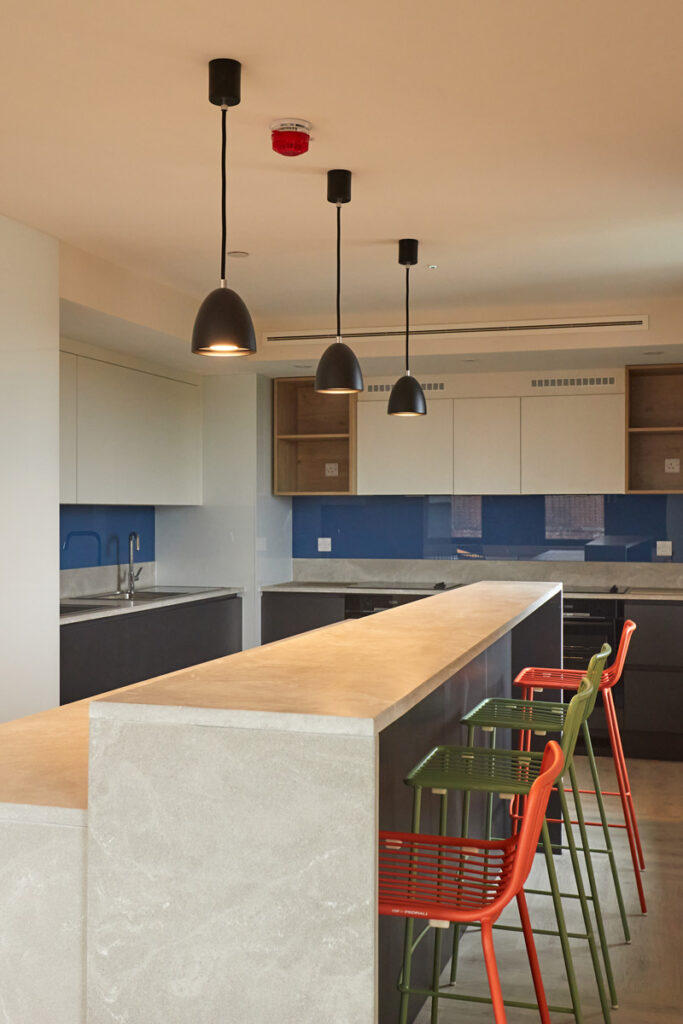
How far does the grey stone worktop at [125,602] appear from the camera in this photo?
499 centimetres

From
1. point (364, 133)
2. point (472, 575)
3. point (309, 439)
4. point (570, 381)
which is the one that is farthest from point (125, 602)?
point (364, 133)

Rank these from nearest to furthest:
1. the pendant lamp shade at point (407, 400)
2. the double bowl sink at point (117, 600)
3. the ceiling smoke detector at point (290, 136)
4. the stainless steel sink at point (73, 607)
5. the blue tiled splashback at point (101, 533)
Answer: the ceiling smoke detector at point (290, 136) < the pendant lamp shade at point (407, 400) < the stainless steel sink at point (73, 607) < the double bowl sink at point (117, 600) < the blue tiled splashback at point (101, 533)

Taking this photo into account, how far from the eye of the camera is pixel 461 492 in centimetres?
673

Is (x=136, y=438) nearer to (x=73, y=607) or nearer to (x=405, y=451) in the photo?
(x=73, y=607)

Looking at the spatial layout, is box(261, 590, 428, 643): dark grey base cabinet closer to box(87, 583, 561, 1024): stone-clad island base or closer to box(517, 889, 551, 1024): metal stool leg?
box(517, 889, 551, 1024): metal stool leg

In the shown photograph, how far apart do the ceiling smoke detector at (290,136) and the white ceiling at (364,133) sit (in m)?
0.04

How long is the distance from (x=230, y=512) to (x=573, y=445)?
87.6 inches

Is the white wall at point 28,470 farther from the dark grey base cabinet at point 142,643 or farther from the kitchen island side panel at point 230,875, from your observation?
the kitchen island side panel at point 230,875

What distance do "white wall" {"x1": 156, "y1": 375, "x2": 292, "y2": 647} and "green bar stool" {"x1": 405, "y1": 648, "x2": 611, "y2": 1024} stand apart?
3961mm

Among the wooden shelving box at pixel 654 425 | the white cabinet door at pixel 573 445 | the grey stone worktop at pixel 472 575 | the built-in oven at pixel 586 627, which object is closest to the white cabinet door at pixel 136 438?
the grey stone worktop at pixel 472 575

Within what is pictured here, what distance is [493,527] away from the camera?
697 centimetres

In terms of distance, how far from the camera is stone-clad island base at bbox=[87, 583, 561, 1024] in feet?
5.32

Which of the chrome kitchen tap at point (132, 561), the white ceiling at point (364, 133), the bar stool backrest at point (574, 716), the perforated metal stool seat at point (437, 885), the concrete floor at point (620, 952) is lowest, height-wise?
the concrete floor at point (620, 952)

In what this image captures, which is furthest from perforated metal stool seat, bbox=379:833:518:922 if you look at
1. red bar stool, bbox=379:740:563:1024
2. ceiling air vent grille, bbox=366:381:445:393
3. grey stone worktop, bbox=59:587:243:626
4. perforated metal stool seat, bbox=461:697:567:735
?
ceiling air vent grille, bbox=366:381:445:393
